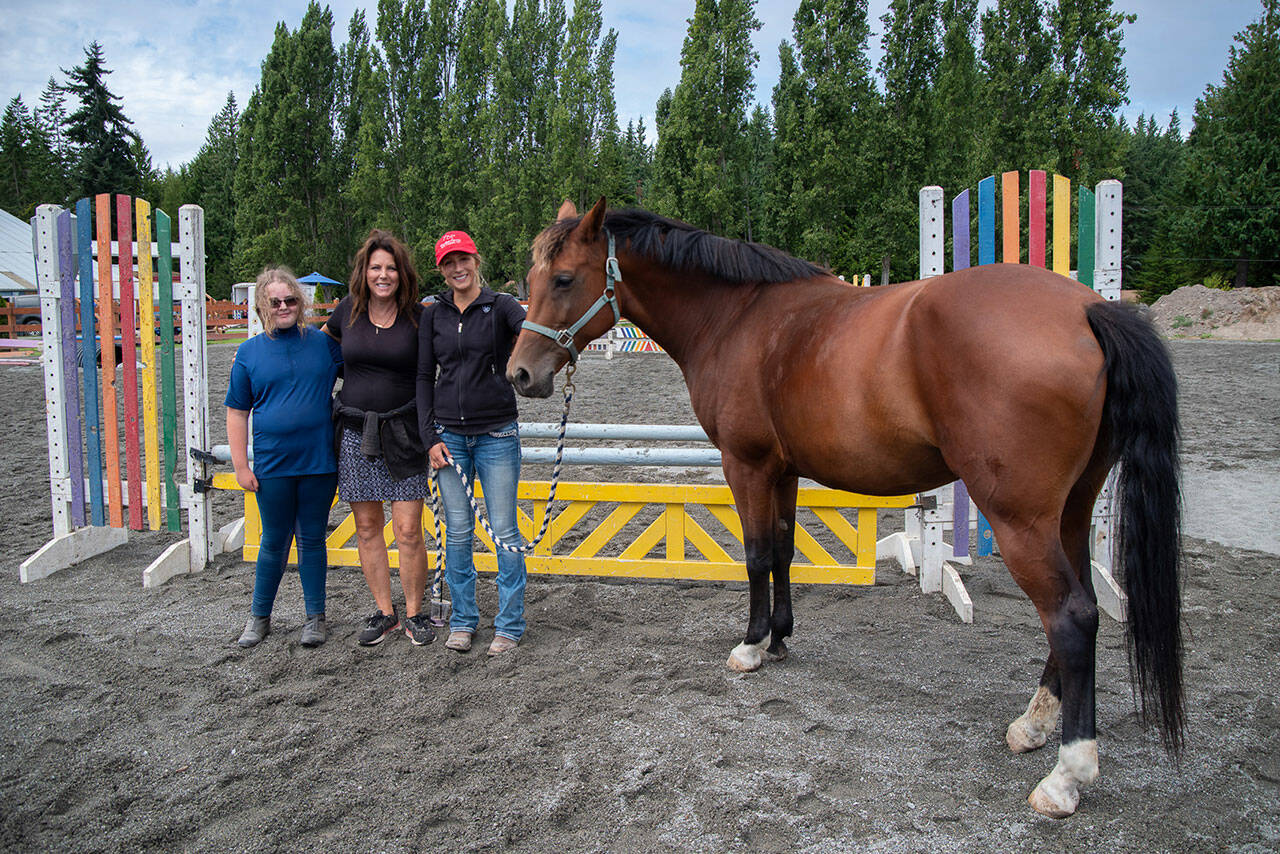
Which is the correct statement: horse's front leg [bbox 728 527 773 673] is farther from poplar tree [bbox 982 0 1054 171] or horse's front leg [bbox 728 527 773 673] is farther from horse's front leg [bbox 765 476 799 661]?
poplar tree [bbox 982 0 1054 171]

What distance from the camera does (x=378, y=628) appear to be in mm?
3797

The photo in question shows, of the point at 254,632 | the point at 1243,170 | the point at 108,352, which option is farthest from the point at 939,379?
the point at 1243,170

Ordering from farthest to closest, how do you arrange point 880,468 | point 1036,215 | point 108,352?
point 108,352, point 1036,215, point 880,468

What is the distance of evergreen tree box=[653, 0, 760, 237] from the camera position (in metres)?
27.5

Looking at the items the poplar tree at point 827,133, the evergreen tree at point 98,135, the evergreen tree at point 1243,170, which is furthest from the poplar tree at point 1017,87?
the evergreen tree at point 98,135

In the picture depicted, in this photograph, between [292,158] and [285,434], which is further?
[292,158]

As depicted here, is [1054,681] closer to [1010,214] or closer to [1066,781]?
[1066,781]

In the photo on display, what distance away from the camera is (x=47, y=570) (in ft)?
15.5

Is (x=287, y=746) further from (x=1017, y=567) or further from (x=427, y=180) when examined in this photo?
(x=427, y=180)

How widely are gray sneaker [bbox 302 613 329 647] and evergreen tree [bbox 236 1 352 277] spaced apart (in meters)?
33.8

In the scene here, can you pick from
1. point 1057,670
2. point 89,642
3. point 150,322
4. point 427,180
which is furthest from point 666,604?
point 427,180

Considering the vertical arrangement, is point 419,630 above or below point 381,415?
below

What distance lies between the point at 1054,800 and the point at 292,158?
3876cm

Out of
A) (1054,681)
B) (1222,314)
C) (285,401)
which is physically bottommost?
(1054,681)
